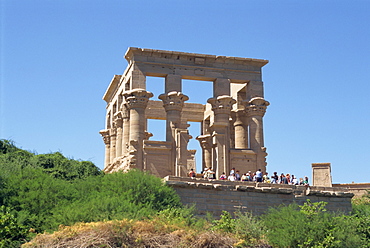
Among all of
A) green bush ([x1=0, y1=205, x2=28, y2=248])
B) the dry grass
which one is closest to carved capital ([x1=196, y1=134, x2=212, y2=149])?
the dry grass

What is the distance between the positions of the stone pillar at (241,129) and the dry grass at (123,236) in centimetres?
1597

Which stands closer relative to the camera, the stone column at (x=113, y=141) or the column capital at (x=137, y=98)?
the column capital at (x=137, y=98)

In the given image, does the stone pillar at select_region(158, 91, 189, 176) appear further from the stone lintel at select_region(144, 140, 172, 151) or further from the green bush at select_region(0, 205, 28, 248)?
the green bush at select_region(0, 205, 28, 248)

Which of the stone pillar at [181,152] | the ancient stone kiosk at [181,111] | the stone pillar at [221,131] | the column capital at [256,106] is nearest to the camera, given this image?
the stone pillar at [181,152]

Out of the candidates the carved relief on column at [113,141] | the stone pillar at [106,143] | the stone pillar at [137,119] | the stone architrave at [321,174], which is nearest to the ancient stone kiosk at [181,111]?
the stone pillar at [137,119]

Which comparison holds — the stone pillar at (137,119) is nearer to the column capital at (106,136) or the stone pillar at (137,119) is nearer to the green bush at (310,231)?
the column capital at (106,136)

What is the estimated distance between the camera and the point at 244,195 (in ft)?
101

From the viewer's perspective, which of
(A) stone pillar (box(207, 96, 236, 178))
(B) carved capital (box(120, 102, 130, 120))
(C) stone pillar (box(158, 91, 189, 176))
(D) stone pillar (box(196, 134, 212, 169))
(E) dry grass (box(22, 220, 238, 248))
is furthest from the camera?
(D) stone pillar (box(196, 134, 212, 169))

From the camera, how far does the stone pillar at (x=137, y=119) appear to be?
35.6m

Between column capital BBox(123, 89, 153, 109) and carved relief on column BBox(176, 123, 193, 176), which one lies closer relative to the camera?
carved relief on column BBox(176, 123, 193, 176)

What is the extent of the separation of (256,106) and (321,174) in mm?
5874

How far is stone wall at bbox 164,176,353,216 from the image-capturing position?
2978 centimetres

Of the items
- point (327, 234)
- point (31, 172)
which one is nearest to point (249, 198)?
point (327, 234)

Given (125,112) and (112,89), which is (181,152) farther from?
(112,89)
